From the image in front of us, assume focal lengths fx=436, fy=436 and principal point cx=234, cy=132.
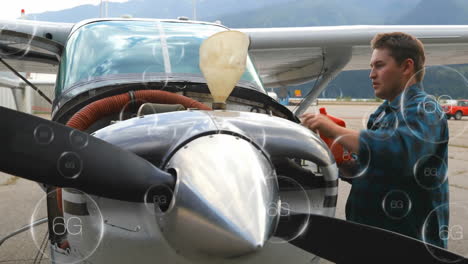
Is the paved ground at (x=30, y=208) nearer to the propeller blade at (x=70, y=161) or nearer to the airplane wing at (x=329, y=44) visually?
the airplane wing at (x=329, y=44)

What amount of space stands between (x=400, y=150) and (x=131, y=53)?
1.87 m

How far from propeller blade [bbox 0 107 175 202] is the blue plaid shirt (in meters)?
0.97

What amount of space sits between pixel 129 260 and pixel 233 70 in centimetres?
86

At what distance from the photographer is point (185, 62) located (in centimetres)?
292

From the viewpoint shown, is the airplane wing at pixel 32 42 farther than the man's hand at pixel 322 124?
Yes

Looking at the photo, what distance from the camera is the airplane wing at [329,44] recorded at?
6.32 metres

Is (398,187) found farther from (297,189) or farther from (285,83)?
(285,83)
